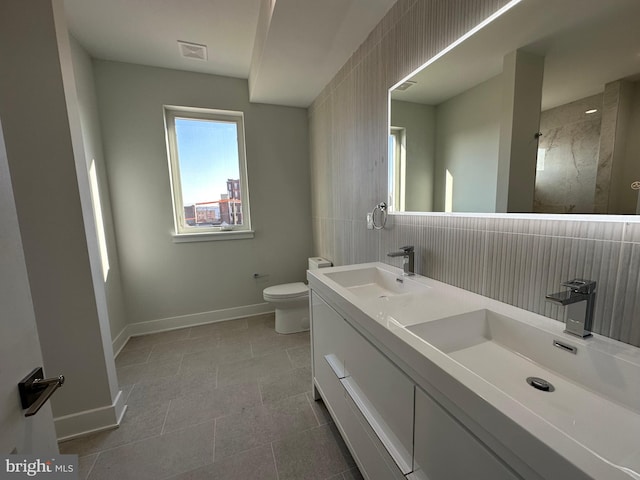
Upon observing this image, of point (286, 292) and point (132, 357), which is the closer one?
point (132, 357)

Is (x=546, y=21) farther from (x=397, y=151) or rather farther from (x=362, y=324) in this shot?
(x=362, y=324)

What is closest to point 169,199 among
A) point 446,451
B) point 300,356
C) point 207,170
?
point 207,170

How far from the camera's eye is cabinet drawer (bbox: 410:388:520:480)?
500mm

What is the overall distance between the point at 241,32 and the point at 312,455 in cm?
280

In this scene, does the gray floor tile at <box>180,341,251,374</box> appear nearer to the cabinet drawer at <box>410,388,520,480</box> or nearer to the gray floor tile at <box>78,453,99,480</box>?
the gray floor tile at <box>78,453,99,480</box>

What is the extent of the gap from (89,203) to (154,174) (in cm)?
117

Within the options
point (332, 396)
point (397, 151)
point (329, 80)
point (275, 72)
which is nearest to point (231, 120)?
point (275, 72)

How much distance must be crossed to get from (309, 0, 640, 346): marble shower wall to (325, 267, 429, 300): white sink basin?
0.46ft

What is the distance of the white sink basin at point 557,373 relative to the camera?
506 mm

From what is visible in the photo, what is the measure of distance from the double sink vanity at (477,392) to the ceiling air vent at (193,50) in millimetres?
2308

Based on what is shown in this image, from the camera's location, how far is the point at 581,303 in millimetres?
689

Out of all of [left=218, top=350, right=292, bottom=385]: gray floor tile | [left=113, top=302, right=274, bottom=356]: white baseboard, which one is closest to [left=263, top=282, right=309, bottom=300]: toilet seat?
[left=218, top=350, right=292, bottom=385]: gray floor tile

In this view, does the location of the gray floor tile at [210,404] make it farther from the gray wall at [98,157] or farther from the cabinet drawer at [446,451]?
the cabinet drawer at [446,451]

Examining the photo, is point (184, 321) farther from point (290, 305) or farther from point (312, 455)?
point (312, 455)
